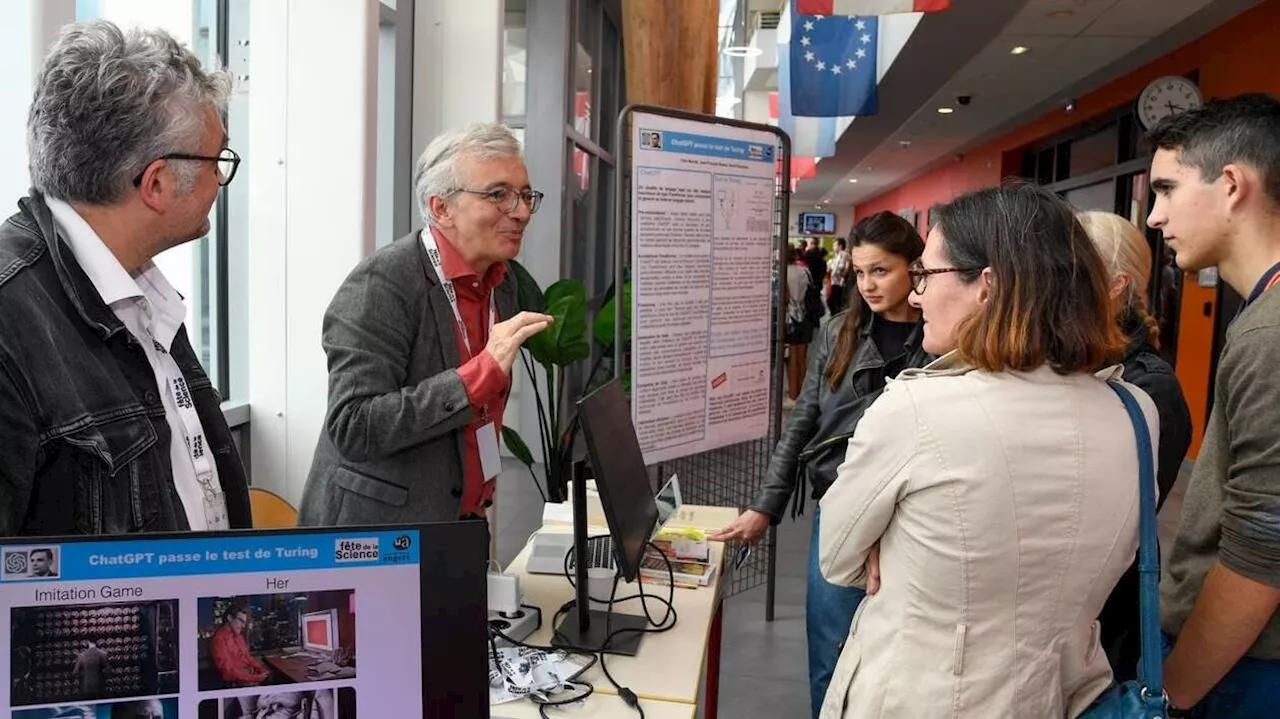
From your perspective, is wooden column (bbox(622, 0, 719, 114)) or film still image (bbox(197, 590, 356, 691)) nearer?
film still image (bbox(197, 590, 356, 691))

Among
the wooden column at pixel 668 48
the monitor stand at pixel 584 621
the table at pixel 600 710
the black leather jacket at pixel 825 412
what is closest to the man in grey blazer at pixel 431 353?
the monitor stand at pixel 584 621

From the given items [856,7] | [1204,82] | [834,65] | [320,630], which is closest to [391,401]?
[320,630]

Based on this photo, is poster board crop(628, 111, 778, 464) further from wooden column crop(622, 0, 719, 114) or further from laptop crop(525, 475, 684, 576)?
laptop crop(525, 475, 684, 576)

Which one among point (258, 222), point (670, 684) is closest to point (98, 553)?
point (670, 684)

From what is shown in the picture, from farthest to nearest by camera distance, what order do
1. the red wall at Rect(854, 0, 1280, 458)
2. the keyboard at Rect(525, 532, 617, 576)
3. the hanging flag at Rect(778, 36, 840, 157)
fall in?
the hanging flag at Rect(778, 36, 840, 157) → the red wall at Rect(854, 0, 1280, 458) → the keyboard at Rect(525, 532, 617, 576)

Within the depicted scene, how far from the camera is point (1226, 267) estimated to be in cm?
157

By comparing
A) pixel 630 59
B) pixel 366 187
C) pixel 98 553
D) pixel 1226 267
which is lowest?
pixel 98 553

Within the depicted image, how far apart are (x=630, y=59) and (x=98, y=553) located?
3350mm

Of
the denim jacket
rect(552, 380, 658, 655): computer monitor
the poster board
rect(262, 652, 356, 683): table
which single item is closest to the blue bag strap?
rect(552, 380, 658, 655): computer monitor

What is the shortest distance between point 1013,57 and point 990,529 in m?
7.52

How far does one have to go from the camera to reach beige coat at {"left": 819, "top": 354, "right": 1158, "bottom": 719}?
128cm

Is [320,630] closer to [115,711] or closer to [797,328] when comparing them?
[115,711]

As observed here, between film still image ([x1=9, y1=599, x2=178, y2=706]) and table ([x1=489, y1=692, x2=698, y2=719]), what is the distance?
0.77m

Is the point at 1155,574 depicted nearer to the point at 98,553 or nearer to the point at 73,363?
the point at 98,553
